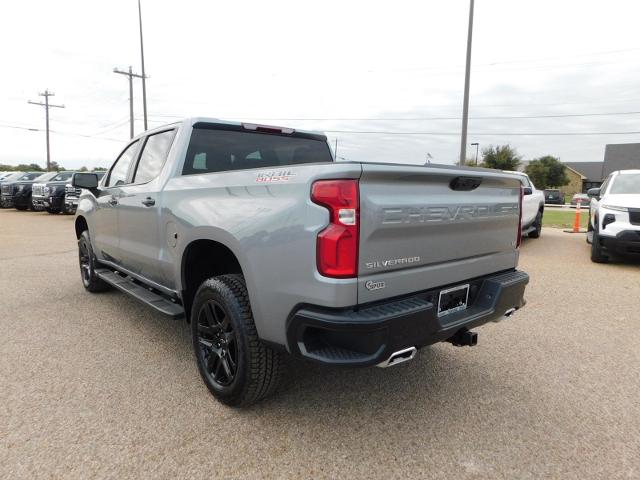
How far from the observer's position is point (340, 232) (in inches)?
81.7

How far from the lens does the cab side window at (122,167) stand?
4.43 metres

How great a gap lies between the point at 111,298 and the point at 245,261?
3.50 metres

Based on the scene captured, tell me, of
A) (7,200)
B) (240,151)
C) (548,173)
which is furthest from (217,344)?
(548,173)

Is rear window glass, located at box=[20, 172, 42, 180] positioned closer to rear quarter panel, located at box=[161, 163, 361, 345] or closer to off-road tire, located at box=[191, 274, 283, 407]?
rear quarter panel, located at box=[161, 163, 361, 345]

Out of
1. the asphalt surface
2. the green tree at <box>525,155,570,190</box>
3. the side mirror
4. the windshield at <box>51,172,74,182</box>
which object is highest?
the green tree at <box>525,155,570,190</box>

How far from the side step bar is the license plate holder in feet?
6.05

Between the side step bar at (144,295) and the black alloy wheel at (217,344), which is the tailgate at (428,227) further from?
the side step bar at (144,295)

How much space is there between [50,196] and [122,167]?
51.2 feet

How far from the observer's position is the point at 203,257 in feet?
10.5

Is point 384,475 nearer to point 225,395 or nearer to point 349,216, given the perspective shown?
point 225,395

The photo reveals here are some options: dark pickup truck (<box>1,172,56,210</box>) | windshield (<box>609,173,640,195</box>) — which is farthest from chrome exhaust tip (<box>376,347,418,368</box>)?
dark pickup truck (<box>1,172,56,210</box>)

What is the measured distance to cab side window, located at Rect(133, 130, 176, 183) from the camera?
371cm

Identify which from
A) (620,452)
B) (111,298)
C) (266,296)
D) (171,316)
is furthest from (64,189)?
(620,452)

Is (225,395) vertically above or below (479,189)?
below
